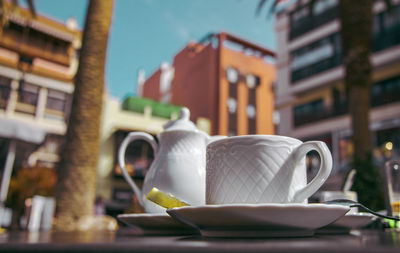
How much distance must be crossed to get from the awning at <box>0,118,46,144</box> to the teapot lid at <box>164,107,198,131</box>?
5657mm

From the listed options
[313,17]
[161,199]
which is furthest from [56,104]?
[161,199]

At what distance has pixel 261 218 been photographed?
0.45 m

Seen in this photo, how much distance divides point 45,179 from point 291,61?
12.6m

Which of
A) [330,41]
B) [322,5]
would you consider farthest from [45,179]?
[322,5]

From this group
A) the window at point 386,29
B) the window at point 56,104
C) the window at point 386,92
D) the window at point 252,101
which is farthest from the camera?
the window at point 252,101

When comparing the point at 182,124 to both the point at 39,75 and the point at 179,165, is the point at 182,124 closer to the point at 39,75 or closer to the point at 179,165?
the point at 179,165

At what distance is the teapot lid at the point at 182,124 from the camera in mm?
956

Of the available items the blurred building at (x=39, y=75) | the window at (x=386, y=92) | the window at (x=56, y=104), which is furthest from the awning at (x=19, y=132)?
the window at (x=386, y=92)

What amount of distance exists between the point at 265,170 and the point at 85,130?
4045mm

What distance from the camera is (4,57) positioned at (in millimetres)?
14875

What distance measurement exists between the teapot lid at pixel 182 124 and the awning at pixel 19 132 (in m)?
A: 5.66

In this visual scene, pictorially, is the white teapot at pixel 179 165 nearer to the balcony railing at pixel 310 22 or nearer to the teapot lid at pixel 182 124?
the teapot lid at pixel 182 124

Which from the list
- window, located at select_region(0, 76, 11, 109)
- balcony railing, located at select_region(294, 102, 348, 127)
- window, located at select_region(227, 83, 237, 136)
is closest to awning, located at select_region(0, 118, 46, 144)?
window, located at select_region(0, 76, 11, 109)

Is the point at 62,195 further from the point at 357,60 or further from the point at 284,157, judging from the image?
the point at 357,60
